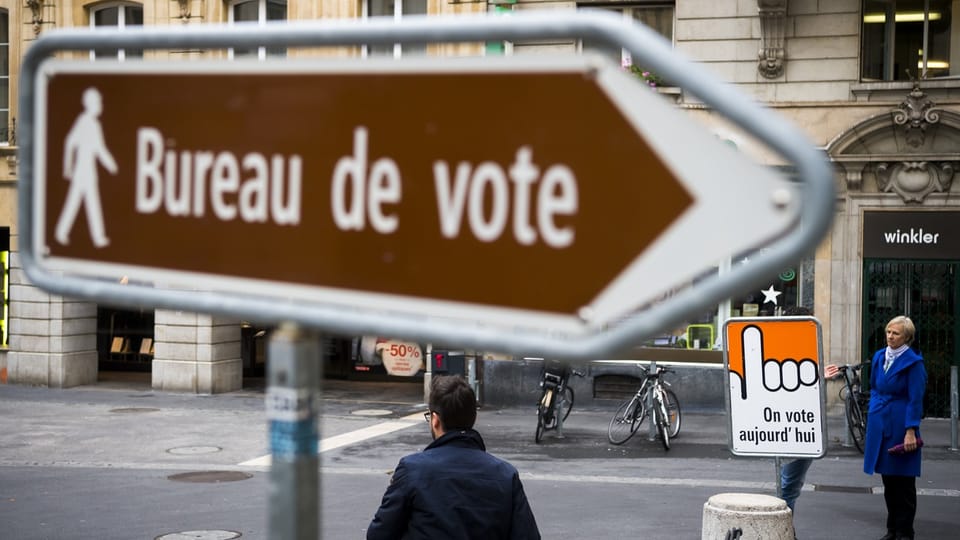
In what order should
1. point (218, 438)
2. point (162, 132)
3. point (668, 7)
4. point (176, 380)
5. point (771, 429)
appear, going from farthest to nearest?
point (176, 380), point (668, 7), point (218, 438), point (771, 429), point (162, 132)

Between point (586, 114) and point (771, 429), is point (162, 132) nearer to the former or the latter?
point (586, 114)

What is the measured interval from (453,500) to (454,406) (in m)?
0.47

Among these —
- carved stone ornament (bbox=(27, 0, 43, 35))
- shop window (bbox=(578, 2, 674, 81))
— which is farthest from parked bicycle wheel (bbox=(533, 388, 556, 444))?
carved stone ornament (bbox=(27, 0, 43, 35))

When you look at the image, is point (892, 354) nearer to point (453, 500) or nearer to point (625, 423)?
point (453, 500)

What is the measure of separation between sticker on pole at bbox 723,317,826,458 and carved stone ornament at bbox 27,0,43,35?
61.9 ft

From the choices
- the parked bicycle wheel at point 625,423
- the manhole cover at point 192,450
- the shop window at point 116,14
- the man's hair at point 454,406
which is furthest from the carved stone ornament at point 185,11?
the man's hair at point 454,406

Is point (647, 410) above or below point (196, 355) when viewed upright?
below

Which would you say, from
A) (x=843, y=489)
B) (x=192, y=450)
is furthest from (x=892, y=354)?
(x=192, y=450)

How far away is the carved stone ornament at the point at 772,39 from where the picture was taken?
64.3 ft

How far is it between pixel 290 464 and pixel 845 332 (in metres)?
18.5

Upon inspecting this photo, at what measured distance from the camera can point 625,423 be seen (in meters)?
16.7

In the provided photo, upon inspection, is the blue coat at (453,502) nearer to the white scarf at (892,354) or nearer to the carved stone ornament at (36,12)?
the white scarf at (892,354)

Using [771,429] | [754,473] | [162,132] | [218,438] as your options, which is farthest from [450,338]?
[218,438]

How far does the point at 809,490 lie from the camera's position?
12867 mm
